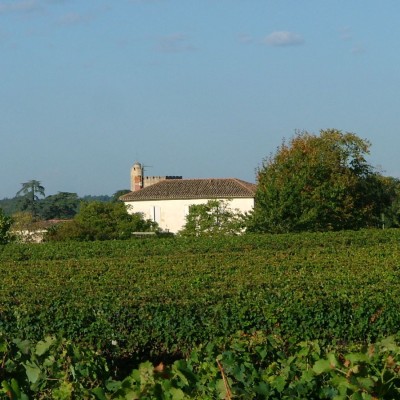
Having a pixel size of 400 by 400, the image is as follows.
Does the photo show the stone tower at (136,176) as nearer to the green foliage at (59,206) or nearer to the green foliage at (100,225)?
the green foliage at (59,206)

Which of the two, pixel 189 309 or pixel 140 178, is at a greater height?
pixel 140 178

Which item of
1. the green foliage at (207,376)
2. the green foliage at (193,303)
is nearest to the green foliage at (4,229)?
the green foliage at (193,303)

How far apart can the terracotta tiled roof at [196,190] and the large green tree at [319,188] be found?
38.1 ft

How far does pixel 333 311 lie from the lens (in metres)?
18.0

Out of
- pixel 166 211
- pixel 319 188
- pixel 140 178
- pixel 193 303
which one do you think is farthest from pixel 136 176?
pixel 193 303

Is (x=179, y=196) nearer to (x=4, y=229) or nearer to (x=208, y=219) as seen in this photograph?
(x=208, y=219)

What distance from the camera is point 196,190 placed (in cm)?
8950

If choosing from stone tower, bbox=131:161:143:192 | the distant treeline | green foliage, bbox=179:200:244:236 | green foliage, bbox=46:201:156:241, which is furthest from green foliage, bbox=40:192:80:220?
Answer: green foliage, bbox=179:200:244:236

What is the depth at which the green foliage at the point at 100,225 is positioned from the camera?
2790 inches

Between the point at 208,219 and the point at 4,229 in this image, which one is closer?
the point at 4,229

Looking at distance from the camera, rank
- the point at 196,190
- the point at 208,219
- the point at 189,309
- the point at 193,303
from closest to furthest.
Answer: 1. the point at 189,309
2. the point at 193,303
3. the point at 208,219
4. the point at 196,190

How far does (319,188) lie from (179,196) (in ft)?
86.6

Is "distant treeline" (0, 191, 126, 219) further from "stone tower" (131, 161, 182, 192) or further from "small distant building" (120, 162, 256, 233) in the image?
"small distant building" (120, 162, 256, 233)

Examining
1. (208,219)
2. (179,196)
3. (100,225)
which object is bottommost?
(100,225)
